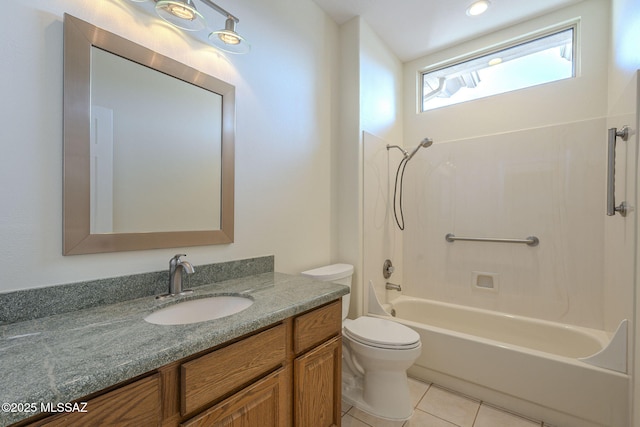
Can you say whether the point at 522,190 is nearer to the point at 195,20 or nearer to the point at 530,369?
the point at 530,369

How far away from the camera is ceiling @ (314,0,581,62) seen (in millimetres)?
2053

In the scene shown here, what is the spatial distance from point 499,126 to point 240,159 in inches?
86.7

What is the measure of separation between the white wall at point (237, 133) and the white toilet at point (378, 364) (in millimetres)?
481

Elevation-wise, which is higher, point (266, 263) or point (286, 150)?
point (286, 150)

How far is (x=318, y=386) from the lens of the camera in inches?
48.0

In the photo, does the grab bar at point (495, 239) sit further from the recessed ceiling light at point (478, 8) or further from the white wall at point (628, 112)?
the recessed ceiling light at point (478, 8)

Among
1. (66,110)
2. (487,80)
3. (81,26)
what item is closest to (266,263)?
(66,110)

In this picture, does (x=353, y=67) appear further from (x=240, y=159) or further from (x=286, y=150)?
(x=240, y=159)

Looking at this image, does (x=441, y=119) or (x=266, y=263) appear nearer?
(x=266, y=263)

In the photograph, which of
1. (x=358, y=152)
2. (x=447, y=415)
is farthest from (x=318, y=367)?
(x=358, y=152)

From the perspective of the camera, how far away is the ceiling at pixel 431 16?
2.05 metres

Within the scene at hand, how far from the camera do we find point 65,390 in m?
0.55

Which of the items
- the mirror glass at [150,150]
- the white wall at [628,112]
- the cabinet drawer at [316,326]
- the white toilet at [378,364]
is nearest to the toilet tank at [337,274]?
the white toilet at [378,364]

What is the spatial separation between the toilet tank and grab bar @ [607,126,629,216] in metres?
1.49
